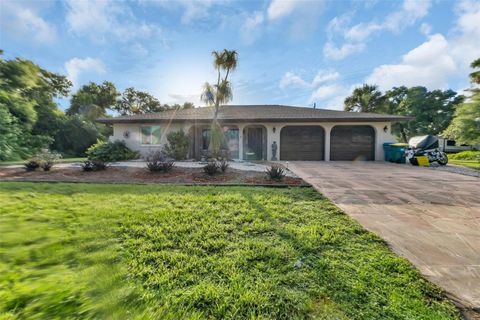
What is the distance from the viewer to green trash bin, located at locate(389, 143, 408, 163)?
11055 millimetres

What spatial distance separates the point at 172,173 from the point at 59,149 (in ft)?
56.3

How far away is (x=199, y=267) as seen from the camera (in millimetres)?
2002

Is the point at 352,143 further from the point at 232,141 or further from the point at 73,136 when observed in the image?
the point at 73,136

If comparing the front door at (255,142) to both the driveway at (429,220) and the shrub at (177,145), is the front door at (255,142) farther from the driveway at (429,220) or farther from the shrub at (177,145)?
the driveway at (429,220)

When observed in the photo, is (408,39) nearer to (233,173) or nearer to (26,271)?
(233,173)

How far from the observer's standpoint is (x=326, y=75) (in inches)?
603

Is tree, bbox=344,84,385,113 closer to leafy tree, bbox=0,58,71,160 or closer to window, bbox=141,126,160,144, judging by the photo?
window, bbox=141,126,160,144

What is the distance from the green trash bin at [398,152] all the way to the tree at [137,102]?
29.5 meters

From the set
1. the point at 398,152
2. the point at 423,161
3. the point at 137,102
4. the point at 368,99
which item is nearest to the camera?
the point at 423,161

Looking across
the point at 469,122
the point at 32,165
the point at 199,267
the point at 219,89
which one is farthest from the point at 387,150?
the point at 32,165

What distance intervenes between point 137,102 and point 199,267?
3515 cm

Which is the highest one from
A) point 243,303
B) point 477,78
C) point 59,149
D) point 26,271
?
point 477,78

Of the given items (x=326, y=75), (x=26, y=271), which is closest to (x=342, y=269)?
(x=26, y=271)

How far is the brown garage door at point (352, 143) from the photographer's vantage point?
1241 centimetres
